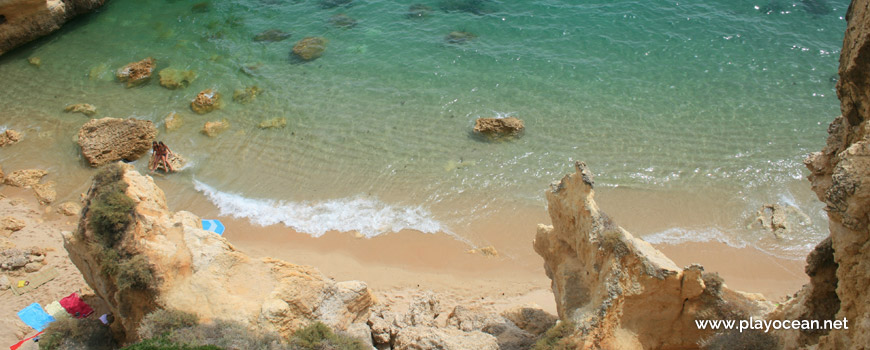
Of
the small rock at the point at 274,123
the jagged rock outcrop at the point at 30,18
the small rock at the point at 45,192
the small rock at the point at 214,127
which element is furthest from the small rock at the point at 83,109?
the jagged rock outcrop at the point at 30,18

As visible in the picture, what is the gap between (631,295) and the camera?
322 inches

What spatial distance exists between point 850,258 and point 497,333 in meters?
5.76

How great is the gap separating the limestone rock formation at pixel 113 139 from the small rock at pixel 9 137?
8.03ft

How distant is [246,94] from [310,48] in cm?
368

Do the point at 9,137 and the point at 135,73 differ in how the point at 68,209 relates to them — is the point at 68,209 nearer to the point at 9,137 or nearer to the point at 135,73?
the point at 9,137

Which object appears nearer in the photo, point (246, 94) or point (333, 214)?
point (333, 214)

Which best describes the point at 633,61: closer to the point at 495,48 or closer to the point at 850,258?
the point at 495,48

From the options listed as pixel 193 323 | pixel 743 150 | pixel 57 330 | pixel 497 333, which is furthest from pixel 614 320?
pixel 743 150

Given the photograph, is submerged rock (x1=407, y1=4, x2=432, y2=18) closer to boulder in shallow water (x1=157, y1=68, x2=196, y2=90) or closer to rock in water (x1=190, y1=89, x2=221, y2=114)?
rock in water (x1=190, y1=89, x2=221, y2=114)

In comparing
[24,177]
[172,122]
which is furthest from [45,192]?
[172,122]

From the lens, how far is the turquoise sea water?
15.3 m

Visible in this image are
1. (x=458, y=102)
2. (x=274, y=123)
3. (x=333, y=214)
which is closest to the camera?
(x=333, y=214)

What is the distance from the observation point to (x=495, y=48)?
2122cm

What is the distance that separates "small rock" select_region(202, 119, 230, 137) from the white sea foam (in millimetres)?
3042
